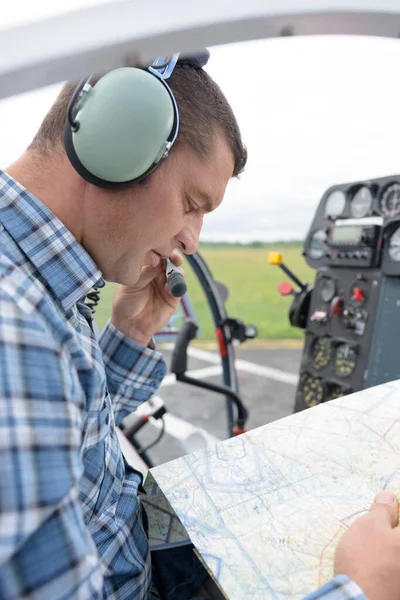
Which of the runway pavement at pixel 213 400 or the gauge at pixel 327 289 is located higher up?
the gauge at pixel 327 289

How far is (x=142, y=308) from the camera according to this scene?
0.98 meters

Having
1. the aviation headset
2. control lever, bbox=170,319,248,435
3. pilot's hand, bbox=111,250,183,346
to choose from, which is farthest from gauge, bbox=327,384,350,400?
the aviation headset

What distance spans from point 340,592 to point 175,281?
611mm

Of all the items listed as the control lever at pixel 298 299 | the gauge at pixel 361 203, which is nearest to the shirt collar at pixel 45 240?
the control lever at pixel 298 299

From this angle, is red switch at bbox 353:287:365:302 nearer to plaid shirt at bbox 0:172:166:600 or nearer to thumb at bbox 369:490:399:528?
thumb at bbox 369:490:399:528

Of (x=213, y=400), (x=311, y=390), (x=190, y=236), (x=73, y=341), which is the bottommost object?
(x=213, y=400)

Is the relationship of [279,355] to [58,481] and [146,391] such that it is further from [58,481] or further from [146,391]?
[58,481]

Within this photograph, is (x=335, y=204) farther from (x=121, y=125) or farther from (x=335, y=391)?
(x=121, y=125)

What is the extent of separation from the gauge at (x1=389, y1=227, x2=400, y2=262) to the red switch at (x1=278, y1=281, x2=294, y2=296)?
519 millimetres

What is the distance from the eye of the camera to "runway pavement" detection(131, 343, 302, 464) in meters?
3.16

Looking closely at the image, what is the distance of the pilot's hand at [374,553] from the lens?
45cm

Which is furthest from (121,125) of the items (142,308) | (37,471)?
(142,308)

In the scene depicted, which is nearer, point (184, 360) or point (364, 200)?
point (184, 360)

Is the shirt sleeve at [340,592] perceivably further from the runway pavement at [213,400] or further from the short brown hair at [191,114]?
the runway pavement at [213,400]
